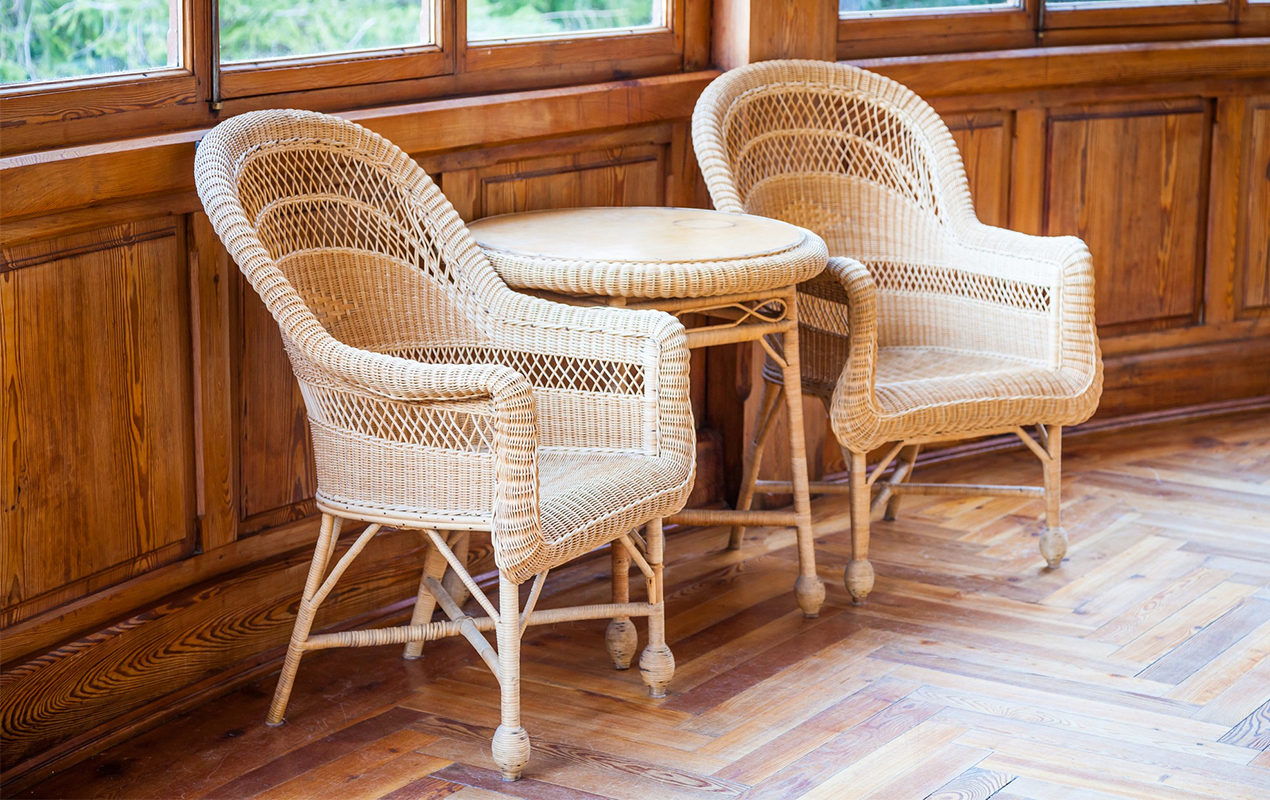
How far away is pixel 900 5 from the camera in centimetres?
375

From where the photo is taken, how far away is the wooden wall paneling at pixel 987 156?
381cm

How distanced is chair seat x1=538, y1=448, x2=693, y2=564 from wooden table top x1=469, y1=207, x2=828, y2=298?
0.95 feet

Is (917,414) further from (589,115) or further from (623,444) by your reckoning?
(589,115)

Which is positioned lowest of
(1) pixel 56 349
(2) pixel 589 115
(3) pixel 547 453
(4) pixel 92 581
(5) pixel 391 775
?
(5) pixel 391 775

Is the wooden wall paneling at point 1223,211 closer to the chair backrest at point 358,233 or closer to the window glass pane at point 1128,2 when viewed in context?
the window glass pane at point 1128,2

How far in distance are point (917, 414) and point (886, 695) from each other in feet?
1.89

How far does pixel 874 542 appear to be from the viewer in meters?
3.34

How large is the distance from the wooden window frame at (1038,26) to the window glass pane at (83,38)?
1.76 metres

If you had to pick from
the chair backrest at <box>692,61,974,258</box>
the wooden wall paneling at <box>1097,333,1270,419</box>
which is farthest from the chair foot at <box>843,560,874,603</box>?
the wooden wall paneling at <box>1097,333,1270,419</box>

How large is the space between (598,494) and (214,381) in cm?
72

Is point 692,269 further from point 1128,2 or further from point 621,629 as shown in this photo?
point 1128,2

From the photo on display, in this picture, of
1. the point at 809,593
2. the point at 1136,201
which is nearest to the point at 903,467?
the point at 809,593

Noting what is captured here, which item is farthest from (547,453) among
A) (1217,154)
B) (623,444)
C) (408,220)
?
(1217,154)

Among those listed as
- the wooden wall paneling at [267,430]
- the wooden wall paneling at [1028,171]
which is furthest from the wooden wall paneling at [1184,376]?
the wooden wall paneling at [267,430]
